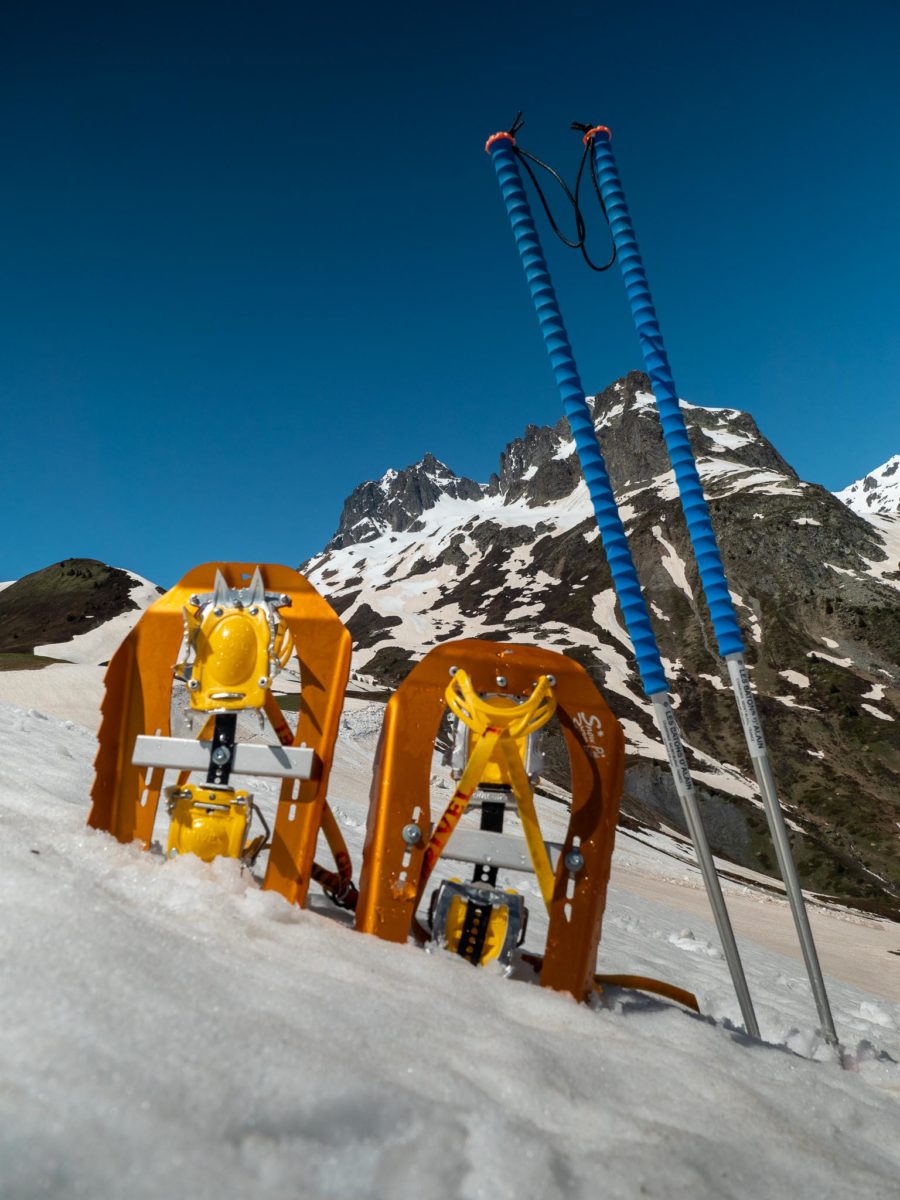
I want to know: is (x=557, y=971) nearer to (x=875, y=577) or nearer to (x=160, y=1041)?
(x=160, y=1041)

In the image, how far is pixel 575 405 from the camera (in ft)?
20.4

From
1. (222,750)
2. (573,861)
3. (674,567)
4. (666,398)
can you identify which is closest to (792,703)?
(674,567)

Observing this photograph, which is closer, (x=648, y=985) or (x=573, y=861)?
(x=573, y=861)

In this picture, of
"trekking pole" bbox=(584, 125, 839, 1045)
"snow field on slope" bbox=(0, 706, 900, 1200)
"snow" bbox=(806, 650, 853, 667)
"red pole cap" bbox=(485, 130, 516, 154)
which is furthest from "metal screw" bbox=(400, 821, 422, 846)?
"snow" bbox=(806, 650, 853, 667)

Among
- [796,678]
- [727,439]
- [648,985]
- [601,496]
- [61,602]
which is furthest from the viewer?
[727,439]

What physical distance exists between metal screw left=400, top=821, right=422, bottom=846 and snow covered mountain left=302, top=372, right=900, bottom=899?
41836 mm

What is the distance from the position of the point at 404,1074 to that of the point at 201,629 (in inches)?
109

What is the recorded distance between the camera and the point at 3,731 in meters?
10.2

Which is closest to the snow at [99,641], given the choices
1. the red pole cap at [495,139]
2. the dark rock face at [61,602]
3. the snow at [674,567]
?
the dark rock face at [61,602]

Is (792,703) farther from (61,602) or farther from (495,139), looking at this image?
(61,602)

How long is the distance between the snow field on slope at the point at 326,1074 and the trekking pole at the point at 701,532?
1.73m

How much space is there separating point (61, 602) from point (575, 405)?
96571 millimetres

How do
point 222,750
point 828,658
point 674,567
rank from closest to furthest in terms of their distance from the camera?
point 222,750, point 828,658, point 674,567

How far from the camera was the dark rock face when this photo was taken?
265ft
